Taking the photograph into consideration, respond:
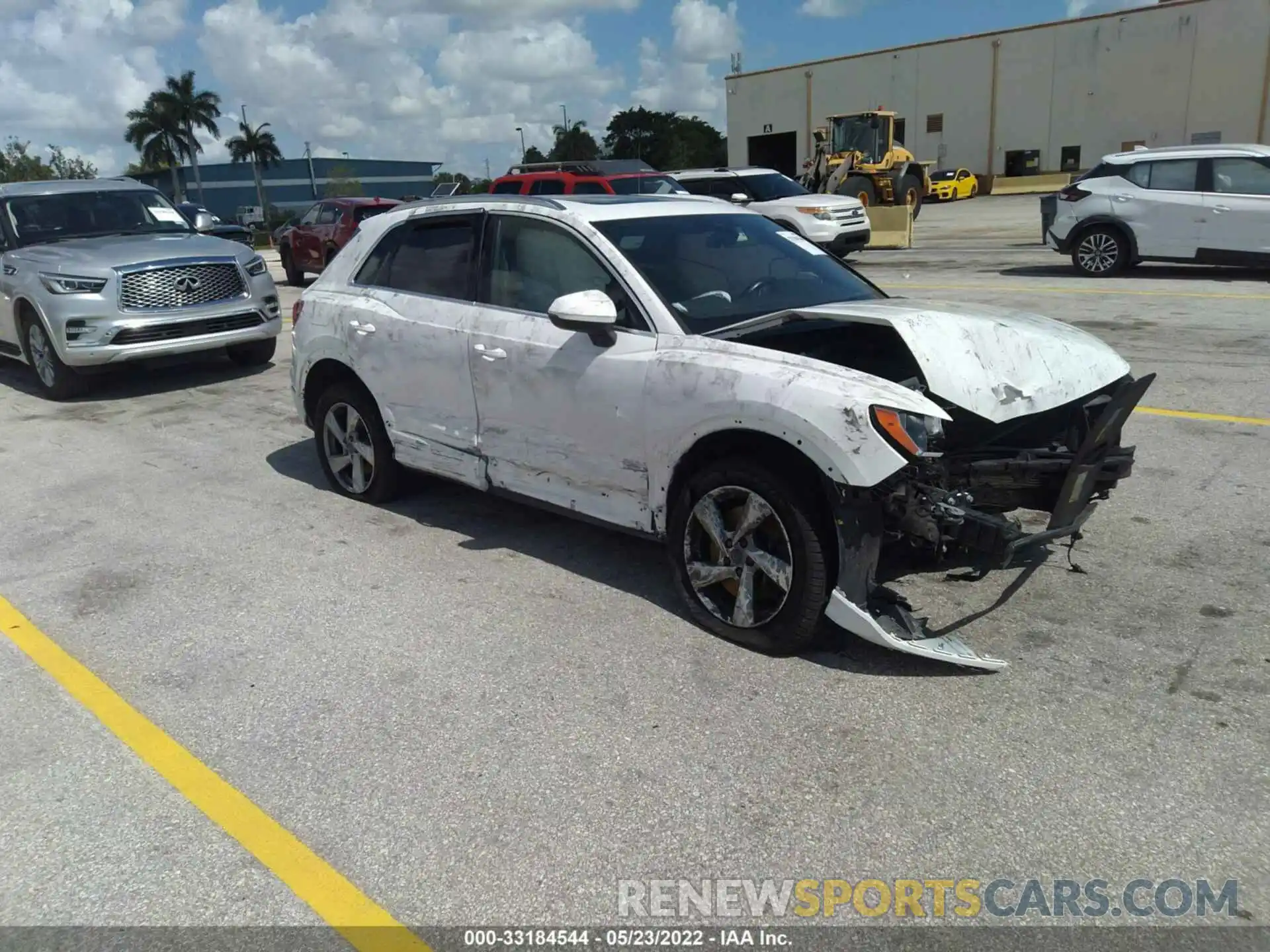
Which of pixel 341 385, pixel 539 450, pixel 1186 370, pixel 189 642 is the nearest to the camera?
pixel 189 642

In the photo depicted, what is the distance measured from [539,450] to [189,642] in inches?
67.7

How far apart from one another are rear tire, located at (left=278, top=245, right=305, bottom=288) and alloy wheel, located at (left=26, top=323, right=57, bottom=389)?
9.96 metres

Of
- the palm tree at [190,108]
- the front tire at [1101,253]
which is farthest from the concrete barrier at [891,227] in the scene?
the palm tree at [190,108]

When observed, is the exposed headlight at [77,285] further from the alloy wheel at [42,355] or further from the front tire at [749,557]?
the front tire at [749,557]

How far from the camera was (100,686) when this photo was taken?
3.97m

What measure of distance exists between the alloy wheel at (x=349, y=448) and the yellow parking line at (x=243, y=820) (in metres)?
2.04

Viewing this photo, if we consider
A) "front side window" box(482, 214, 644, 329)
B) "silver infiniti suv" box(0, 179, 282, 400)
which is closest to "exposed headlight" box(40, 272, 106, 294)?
"silver infiniti suv" box(0, 179, 282, 400)

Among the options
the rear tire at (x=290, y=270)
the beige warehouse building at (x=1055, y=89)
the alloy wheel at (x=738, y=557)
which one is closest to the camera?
the alloy wheel at (x=738, y=557)

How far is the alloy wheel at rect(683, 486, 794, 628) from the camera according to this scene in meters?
3.80

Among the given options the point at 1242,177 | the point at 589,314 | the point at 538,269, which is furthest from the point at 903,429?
the point at 1242,177

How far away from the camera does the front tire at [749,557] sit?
369 cm

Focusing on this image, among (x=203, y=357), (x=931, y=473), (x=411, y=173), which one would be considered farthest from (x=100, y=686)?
(x=411, y=173)

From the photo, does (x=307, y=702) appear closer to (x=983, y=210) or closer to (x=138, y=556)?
(x=138, y=556)

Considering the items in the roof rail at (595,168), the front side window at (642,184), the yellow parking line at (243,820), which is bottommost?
the yellow parking line at (243,820)
